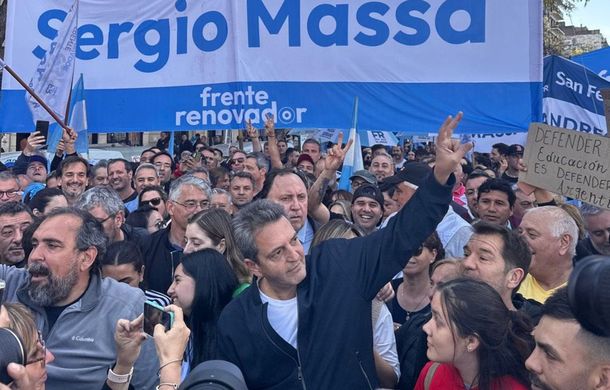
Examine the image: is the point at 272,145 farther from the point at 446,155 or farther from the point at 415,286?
the point at 446,155

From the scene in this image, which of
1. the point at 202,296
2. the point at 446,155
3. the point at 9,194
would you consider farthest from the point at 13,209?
the point at 446,155

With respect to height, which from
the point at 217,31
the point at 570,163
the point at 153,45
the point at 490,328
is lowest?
the point at 490,328

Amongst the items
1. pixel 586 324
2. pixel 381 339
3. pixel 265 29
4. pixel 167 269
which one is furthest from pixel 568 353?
pixel 265 29

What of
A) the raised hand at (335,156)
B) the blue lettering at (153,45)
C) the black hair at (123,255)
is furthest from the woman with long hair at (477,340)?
the blue lettering at (153,45)

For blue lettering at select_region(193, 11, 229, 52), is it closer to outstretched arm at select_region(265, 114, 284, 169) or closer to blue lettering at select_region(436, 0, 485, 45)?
outstretched arm at select_region(265, 114, 284, 169)

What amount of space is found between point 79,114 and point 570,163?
18.7ft

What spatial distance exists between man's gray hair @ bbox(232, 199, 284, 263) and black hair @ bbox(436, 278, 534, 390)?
78cm

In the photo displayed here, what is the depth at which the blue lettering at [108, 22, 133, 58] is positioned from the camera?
7.98 m

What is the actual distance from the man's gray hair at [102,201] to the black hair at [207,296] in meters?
1.71

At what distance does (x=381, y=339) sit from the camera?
3332 millimetres

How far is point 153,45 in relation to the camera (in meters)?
7.88

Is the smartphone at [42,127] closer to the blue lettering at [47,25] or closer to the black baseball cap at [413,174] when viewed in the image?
the blue lettering at [47,25]

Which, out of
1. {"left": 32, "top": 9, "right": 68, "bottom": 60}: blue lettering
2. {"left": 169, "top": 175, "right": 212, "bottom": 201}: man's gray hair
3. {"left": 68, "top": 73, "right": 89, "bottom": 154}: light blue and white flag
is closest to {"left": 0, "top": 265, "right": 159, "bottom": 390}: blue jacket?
{"left": 169, "top": 175, "right": 212, "bottom": 201}: man's gray hair

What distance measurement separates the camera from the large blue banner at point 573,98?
7953mm
